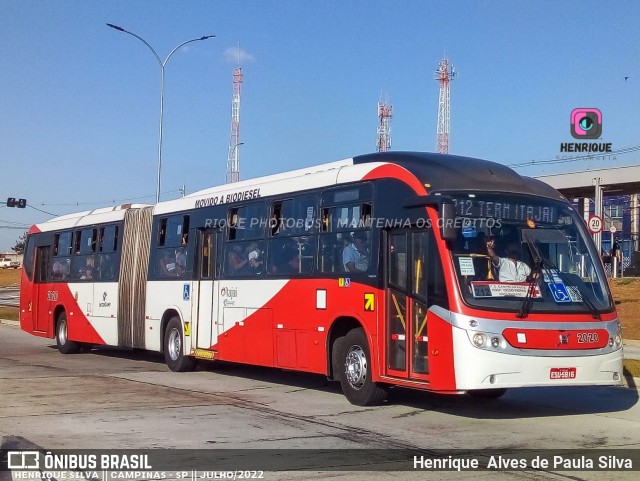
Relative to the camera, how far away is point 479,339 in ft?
33.8

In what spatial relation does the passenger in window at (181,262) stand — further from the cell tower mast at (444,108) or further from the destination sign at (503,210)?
the cell tower mast at (444,108)

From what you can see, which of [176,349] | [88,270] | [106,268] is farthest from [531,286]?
[88,270]

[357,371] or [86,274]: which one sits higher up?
[86,274]

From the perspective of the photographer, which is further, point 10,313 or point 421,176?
point 10,313

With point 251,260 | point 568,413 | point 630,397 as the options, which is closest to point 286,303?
point 251,260

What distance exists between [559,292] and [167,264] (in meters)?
9.70

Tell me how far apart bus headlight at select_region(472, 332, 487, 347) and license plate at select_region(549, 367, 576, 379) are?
964 mm

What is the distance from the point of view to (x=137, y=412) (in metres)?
11.4

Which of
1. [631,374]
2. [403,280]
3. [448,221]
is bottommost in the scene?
[631,374]

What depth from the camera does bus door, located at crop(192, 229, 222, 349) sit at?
53.3ft

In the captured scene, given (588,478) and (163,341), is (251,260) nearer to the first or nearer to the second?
(163,341)

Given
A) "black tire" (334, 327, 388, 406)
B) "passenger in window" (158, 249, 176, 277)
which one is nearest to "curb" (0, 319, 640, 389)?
"black tire" (334, 327, 388, 406)

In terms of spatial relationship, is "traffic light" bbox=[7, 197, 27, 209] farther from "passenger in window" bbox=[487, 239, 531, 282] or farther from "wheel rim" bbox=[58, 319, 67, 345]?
"passenger in window" bbox=[487, 239, 531, 282]

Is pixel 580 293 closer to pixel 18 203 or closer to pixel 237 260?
pixel 237 260
